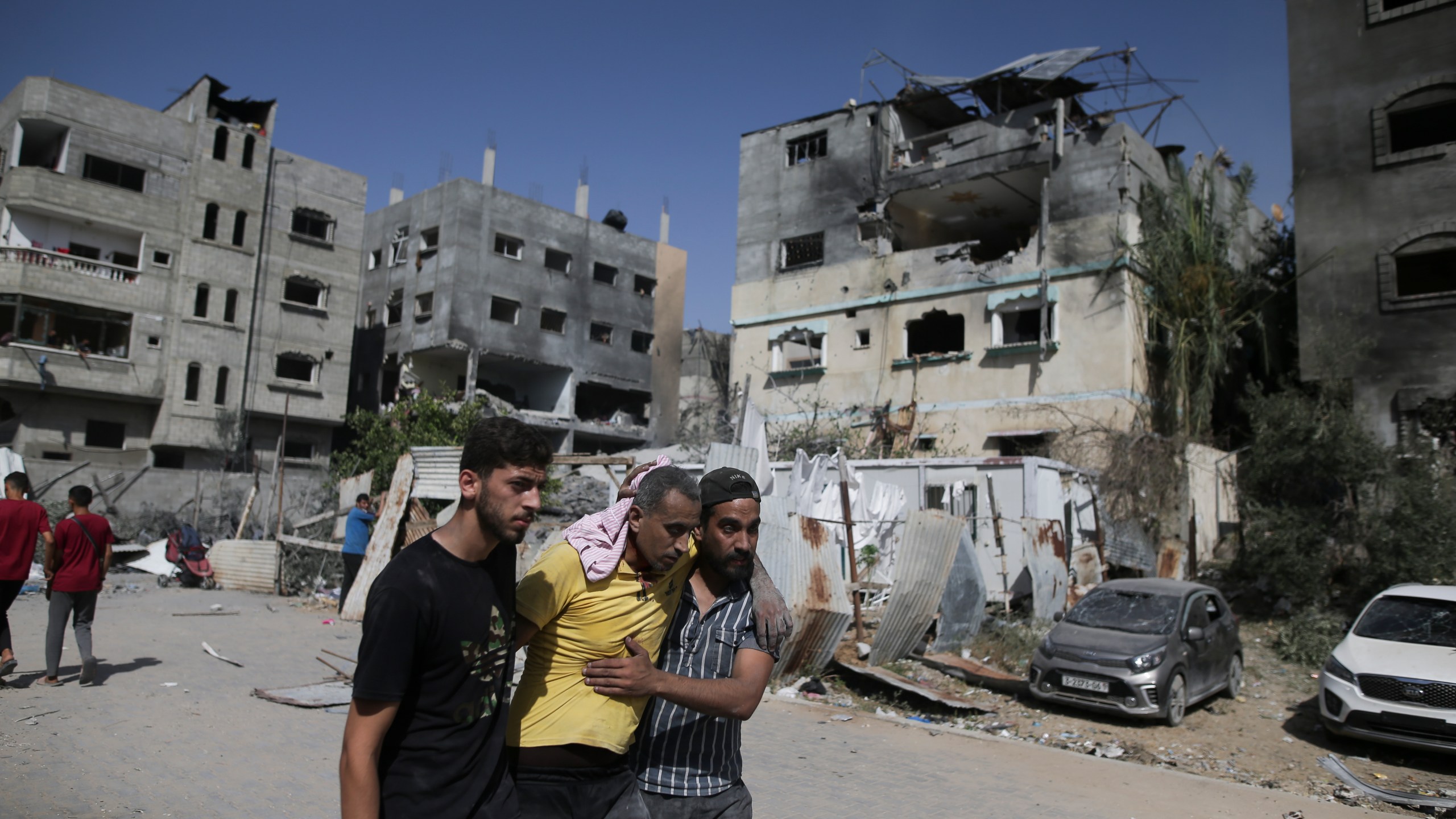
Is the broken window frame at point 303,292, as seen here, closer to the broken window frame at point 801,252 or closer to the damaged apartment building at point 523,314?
the damaged apartment building at point 523,314

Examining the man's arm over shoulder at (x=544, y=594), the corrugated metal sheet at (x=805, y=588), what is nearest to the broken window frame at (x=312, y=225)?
the corrugated metal sheet at (x=805, y=588)

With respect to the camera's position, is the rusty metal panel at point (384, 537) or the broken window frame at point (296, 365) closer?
the rusty metal panel at point (384, 537)

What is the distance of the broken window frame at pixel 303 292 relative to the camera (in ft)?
108

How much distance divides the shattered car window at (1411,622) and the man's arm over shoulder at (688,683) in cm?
946

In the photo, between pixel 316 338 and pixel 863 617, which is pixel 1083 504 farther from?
pixel 316 338

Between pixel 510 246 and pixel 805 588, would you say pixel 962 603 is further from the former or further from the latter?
pixel 510 246

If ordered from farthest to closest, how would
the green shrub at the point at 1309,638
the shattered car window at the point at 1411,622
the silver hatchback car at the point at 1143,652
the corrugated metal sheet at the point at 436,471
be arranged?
the corrugated metal sheet at the point at 436,471, the green shrub at the point at 1309,638, the silver hatchback car at the point at 1143,652, the shattered car window at the point at 1411,622

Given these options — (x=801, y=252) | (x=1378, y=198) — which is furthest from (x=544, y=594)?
(x=801, y=252)

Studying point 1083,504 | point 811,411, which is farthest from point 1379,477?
point 811,411

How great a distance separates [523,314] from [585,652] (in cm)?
3585

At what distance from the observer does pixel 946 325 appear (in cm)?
2753

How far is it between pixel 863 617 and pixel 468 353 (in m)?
25.8

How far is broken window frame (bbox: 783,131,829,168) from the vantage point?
97.7 ft

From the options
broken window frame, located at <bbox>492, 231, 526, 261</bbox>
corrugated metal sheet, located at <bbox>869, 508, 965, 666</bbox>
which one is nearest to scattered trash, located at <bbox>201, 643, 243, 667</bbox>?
corrugated metal sheet, located at <bbox>869, 508, 965, 666</bbox>
